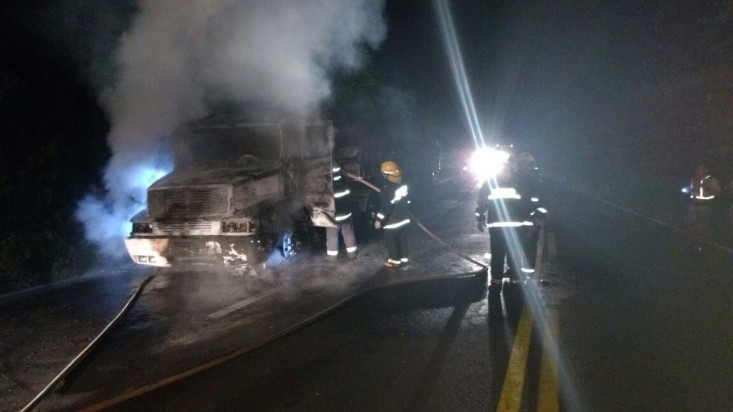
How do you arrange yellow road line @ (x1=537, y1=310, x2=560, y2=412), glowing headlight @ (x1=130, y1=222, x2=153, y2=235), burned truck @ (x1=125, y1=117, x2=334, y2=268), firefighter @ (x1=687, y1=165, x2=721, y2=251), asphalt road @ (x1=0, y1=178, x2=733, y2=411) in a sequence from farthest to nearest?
firefighter @ (x1=687, y1=165, x2=721, y2=251), glowing headlight @ (x1=130, y1=222, x2=153, y2=235), burned truck @ (x1=125, y1=117, x2=334, y2=268), asphalt road @ (x1=0, y1=178, x2=733, y2=411), yellow road line @ (x1=537, y1=310, x2=560, y2=412)

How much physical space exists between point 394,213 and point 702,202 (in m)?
6.80

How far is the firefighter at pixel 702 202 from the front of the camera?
1033 cm

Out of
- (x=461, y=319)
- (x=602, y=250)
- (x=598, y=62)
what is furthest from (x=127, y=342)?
(x=598, y=62)

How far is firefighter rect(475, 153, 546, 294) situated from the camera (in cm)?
646

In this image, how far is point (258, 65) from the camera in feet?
30.1

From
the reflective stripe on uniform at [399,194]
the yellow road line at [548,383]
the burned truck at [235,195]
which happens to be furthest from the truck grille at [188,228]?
the yellow road line at [548,383]

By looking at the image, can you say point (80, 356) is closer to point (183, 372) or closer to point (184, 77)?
point (183, 372)

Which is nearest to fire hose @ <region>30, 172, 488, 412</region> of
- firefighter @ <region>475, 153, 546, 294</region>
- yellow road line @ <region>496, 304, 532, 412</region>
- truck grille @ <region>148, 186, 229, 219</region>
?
truck grille @ <region>148, 186, 229, 219</region>

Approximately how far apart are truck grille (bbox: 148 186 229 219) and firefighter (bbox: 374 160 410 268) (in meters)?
2.29

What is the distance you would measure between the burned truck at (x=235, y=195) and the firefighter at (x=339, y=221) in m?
0.14

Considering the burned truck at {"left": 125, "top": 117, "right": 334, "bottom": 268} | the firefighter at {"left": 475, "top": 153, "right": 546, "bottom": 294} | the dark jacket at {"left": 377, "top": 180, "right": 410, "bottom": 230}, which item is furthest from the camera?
the dark jacket at {"left": 377, "top": 180, "right": 410, "bottom": 230}

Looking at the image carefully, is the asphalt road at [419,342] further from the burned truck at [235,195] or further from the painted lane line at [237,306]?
the burned truck at [235,195]

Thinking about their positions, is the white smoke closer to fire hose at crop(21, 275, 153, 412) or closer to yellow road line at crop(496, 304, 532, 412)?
fire hose at crop(21, 275, 153, 412)

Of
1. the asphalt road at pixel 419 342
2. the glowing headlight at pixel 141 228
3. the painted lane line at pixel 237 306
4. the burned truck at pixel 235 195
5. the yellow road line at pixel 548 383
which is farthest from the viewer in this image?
the glowing headlight at pixel 141 228
